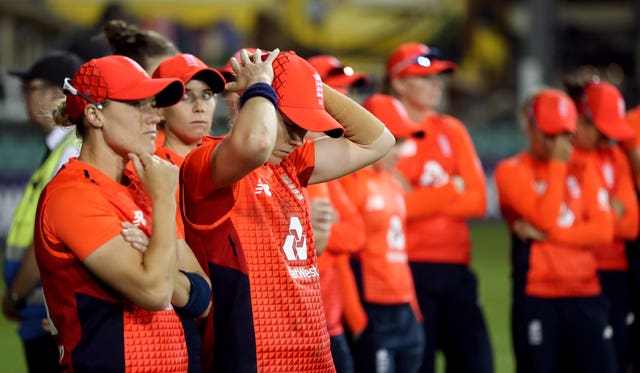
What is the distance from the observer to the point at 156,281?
368 centimetres

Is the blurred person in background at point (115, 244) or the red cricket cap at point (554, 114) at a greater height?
the red cricket cap at point (554, 114)

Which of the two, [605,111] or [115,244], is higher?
[605,111]

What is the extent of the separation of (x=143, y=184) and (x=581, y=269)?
3521 millimetres

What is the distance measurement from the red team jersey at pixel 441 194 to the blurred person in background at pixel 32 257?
213cm

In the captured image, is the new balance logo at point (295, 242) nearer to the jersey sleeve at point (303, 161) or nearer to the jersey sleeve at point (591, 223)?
the jersey sleeve at point (303, 161)

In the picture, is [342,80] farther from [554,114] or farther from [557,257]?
[557,257]

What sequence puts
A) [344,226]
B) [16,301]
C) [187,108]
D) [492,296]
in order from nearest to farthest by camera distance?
[187,108], [16,301], [344,226], [492,296]

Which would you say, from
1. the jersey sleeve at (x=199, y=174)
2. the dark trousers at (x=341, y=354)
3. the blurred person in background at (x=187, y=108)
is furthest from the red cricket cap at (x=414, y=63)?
the jersey sleeve at (x=199, y=174)

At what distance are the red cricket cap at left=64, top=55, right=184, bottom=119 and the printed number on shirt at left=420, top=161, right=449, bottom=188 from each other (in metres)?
3.14

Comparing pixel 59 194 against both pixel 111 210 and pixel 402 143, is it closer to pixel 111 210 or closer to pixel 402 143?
pixel 111 210

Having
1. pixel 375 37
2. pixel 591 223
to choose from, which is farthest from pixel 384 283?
pixel 375 37

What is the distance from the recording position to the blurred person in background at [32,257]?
536 centimetres

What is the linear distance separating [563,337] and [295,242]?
2.98 meters

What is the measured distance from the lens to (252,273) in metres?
3.93
